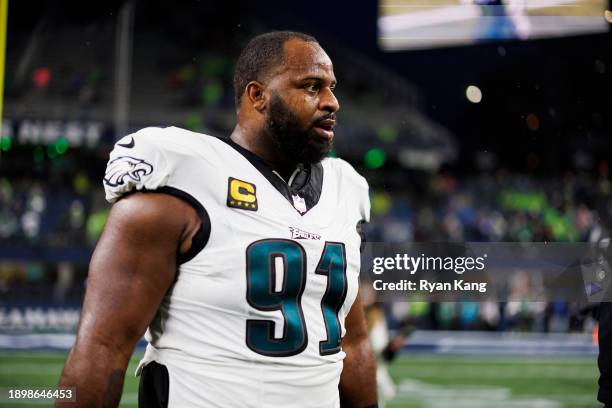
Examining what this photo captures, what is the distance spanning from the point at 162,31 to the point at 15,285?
3.30m

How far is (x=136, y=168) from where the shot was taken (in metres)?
1.36

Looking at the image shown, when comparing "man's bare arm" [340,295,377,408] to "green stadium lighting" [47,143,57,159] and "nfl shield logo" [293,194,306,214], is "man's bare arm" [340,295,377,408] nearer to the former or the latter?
"nfl shield logo" [293,194,306,214]

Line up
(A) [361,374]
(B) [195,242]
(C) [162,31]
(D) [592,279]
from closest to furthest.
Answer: (B) [195,242] < (A) [361,374] < (D) [592,279] < (C) [162,31]

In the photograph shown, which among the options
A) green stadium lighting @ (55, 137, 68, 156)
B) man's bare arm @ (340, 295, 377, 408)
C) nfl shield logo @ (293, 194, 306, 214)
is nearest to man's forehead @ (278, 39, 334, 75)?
nfl shield logo @ (293, 194, 306, 214)

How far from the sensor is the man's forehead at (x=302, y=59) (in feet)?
4.99

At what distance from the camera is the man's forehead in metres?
1.52

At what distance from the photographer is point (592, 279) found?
2.26 meters

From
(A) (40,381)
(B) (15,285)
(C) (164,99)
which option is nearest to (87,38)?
(A) (40,381)

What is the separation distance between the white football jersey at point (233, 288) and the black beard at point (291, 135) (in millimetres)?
81

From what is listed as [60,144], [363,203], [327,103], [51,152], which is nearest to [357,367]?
[363,203]

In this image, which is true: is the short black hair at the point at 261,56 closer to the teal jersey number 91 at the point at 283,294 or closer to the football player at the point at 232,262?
the football player at the point at 232,262

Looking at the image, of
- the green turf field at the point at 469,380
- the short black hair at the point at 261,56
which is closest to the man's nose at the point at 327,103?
the short black hair at the point at 261,56

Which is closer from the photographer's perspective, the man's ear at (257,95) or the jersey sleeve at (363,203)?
the man's ear at (257,95)

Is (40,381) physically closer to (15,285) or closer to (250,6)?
(15,285)
